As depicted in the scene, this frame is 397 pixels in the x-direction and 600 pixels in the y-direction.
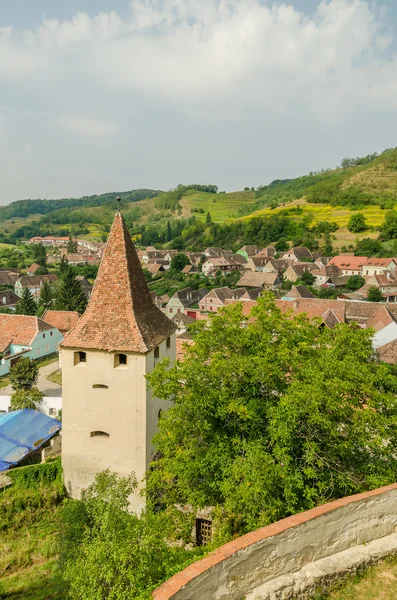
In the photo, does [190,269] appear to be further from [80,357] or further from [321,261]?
[80,357]

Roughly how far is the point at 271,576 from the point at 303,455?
4.59 m

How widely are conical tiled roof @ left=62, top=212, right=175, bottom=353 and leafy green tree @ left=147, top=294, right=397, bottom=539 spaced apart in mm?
3749

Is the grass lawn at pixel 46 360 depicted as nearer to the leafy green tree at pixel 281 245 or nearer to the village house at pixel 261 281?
the village house at pixel 261 281

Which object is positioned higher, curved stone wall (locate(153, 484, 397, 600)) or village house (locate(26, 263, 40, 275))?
curved stone wall (locate(153, 484, 397, 600))

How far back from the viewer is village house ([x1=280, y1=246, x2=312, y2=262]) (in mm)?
109100

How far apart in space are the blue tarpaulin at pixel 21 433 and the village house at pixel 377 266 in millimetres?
82140

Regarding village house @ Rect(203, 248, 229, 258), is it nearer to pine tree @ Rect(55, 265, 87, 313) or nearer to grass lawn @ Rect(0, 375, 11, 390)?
pine tree @ Rect(55, 265, 87, 313)

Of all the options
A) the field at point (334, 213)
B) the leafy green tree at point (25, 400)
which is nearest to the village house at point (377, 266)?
the field at point (334, 213)

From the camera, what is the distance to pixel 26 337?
48.9 m

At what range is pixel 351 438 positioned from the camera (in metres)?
13.2

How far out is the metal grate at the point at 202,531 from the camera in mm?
17094

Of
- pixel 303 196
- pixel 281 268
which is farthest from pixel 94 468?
pixel 303 196

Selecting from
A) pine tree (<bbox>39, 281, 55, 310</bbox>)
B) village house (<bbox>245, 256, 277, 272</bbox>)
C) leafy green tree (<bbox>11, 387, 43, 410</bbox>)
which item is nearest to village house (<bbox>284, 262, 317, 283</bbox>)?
village house (<bbox>245, 256, 277, 272</bbox>)

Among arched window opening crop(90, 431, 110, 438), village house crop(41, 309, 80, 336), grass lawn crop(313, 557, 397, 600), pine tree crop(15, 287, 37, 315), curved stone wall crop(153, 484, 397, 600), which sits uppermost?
curved stone wall crop(153, 484, 397, 600)
